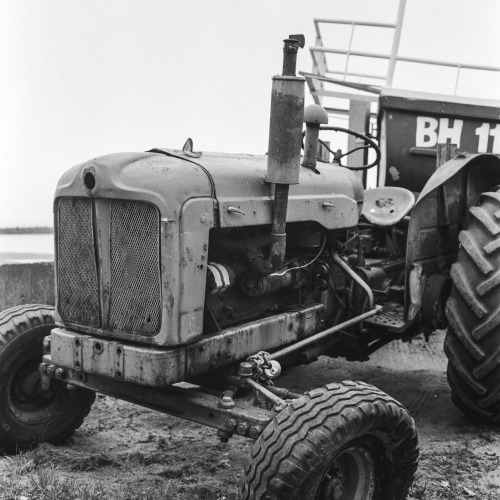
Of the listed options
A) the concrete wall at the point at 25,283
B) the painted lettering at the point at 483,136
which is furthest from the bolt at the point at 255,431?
the painted lettering at the point at 483,136

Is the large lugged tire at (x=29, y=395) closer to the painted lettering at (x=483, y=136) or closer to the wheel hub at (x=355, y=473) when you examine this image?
the wheel hub at (x=355, y=473)

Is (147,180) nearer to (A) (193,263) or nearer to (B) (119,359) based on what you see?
(A) (193,263)

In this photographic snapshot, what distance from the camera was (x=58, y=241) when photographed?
3277 mm

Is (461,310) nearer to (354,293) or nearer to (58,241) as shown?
(354,293)

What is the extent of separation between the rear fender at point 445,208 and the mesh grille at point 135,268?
1.79 meters

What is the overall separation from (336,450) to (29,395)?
68.5 inches

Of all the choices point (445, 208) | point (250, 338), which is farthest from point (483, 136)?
point (250, 338)

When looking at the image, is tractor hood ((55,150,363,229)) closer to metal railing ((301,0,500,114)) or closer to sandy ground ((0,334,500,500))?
sandy ground ((0,334,500,500))

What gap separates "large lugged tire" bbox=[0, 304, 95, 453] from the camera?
3621 mm

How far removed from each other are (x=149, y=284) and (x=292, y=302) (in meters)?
1.00

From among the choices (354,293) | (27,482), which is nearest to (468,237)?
(354,293)

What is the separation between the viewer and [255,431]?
9.41 feet

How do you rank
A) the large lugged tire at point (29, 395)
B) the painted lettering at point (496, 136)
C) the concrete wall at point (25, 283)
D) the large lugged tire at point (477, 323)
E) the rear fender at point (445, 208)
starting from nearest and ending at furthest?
the large lugged tire at point (29, 395), the large lugged tire at point (477, 323), the rear fender at point (445, 208), the concrete wall at point (25, 283), the painted lettering at point (496, 136)

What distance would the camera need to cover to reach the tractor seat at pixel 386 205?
4.76 meters
